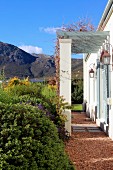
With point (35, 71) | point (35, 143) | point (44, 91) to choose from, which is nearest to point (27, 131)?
point (35, 143)

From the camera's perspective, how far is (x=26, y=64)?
3597 cm

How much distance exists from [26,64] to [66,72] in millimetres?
23690

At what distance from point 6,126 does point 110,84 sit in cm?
874

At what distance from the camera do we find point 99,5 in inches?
670

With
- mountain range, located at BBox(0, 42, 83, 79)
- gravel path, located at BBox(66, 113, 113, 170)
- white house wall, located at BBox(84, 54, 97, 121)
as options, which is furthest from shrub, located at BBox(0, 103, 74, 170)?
mountain range, located at BBox(0, 42, 83, 79)

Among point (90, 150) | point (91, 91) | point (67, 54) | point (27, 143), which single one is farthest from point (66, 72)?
point (27, 143)

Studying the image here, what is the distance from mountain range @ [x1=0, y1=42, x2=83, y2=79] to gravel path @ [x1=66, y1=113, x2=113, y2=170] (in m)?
12.9

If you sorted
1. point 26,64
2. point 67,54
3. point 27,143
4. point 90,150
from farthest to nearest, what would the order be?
point 26,64, point 67,54, point 90,150, point 27,143

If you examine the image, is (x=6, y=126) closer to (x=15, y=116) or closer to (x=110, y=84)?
(x=15, y=116)

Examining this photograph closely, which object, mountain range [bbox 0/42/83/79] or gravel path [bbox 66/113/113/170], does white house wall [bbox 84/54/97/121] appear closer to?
mountain range [bbox 0/42/83/79]

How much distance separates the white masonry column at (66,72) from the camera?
12438 millimetres

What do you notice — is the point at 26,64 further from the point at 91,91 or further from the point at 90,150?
the point at 90,150

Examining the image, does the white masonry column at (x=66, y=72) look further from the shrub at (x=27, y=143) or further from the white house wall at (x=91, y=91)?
the shrub at (x=27, y=143)

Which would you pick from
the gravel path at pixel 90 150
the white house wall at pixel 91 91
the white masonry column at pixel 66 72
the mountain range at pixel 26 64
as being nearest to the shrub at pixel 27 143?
the gravel path at pixel 90 150
